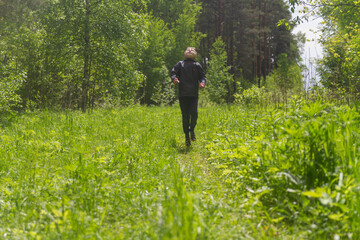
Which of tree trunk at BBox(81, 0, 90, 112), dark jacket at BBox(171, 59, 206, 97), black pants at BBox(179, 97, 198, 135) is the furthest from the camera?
tree trunk at BBox(81, 0, 90, 112)

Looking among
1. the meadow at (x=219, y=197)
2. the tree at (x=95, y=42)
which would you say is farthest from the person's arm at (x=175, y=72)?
the tree at (x=95, y=42)

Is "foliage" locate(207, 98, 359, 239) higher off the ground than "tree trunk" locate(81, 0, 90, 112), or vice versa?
"tree trunk" locate(81, 0, 90, 112)

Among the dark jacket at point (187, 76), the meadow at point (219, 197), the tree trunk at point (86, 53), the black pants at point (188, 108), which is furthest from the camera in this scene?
the tree trunk at point (86, 53)

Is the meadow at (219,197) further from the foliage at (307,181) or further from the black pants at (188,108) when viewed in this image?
the black pants at (188,108)

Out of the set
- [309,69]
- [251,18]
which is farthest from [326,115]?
[251,18]

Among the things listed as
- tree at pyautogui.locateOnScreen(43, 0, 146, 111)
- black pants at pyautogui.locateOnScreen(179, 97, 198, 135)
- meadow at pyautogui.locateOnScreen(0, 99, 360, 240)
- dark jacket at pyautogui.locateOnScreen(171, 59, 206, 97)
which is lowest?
meadow at pyautogui.locateOnScreen(0, 99, 360, 240)

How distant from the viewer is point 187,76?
7215 mm

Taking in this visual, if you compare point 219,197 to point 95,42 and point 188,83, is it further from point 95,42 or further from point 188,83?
point 95,42

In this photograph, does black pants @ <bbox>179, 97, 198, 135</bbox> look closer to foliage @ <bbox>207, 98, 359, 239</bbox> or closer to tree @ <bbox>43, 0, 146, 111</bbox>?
foliage @ <bbox>207, 98, 359, 239</bbox>

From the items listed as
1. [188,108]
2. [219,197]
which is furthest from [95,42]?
[219,197]

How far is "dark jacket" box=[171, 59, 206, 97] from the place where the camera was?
7.17 m

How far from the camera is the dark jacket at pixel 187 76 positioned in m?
7.17

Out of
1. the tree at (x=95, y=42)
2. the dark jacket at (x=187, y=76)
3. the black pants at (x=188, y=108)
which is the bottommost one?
the black pants at (x=188, y=108)

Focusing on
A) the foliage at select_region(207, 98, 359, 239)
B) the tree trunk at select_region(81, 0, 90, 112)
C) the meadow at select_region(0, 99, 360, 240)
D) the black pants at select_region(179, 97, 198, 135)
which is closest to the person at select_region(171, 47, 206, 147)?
the black pants at select_region(179, 97, 198, 135)
